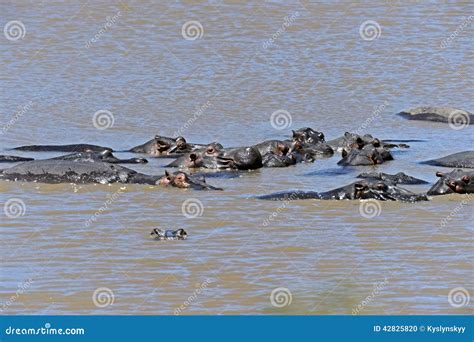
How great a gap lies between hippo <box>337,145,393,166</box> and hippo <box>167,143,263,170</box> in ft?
3.07

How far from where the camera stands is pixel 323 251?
9.66m

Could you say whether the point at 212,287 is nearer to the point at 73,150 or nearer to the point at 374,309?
the point at 374,309

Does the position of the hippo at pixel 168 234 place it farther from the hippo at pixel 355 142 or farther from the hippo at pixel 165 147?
the hippo at pixel 355 142

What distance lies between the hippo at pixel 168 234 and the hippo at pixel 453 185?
112 inches

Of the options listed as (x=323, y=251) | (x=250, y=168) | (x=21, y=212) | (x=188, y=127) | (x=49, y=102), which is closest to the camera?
(x=323, y=251)

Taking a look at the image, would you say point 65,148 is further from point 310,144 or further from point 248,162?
point 310,144

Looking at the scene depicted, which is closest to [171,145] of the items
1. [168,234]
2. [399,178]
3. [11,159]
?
[11,159]

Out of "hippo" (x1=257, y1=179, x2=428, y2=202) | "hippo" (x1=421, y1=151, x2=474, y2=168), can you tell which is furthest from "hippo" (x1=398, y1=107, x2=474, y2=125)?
"hippo" (x1=257, y1=179, x2=428, y2=202)

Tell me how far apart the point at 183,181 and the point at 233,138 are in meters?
3.48

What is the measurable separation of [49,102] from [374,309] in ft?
34.0

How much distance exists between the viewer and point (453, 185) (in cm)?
1197

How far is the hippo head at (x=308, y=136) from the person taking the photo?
49.8 feet

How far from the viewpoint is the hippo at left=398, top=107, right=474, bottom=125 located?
55.2 ft

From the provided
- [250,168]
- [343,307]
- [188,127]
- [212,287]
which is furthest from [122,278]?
[188,127]
